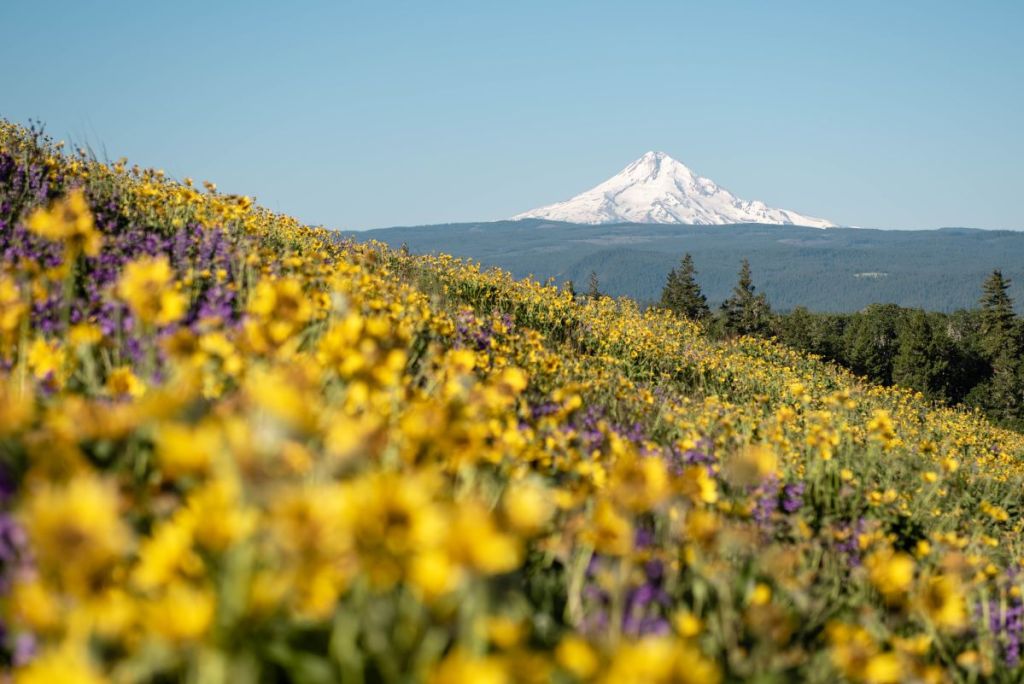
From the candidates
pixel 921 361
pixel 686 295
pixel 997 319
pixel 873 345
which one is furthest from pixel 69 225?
pixel 873 345

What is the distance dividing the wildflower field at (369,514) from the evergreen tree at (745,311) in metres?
69.9

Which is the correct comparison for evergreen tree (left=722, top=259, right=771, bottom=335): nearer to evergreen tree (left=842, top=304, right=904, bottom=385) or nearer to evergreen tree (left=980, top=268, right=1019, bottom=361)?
evergreen tree (left=842, top=304, right=904, bottom=385)

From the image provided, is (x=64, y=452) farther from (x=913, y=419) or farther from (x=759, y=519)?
(x=913, y=419)

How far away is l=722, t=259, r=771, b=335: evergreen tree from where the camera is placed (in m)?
74.3

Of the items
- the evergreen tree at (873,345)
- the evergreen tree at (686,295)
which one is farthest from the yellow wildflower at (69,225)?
the evergreen tree at (873,345)

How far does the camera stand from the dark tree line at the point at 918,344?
76250 mm

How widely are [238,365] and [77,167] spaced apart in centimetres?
594

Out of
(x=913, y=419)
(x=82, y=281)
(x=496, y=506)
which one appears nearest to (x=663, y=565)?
(x=496, y=506)

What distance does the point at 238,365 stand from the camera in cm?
320

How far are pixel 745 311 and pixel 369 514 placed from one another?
257 feet

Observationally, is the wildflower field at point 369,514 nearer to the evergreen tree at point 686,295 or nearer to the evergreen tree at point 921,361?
Answer: the evergreen tree at point 686,295

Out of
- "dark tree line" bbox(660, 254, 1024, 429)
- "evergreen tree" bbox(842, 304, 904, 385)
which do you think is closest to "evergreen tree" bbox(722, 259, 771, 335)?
"dark tree line" bbox(660, 254, 1024, 429)

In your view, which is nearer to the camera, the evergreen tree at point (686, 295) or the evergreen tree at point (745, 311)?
the evergreen tree at point (745, 311)

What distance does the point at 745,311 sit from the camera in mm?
76062
